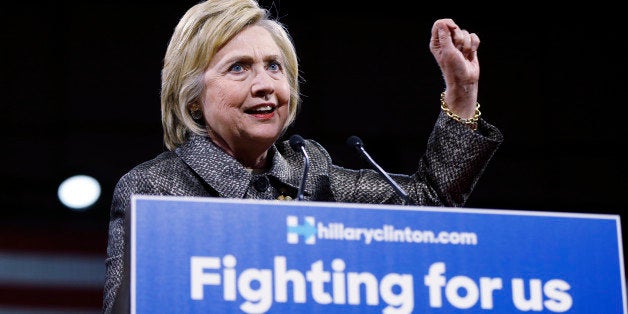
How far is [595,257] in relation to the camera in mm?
1511

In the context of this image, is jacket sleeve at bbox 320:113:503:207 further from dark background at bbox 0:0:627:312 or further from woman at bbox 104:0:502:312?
dark background at bbox 0:0:627:312

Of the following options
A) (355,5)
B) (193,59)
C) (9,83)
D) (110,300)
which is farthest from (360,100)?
(110,300)

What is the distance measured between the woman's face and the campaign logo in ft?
1.82

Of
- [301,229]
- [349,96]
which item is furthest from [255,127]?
[349,96]

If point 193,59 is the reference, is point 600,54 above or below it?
above

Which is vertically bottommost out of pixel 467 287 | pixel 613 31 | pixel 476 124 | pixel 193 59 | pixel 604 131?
pixel 467 287

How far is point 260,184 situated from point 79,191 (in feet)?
8.16

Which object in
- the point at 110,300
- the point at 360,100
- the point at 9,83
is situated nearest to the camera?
the point at 110,300

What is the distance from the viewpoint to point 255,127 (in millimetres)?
1970

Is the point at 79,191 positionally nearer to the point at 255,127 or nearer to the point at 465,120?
the point at 255,127

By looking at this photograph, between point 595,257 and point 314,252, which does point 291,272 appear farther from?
point 595,257

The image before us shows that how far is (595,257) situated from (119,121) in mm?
3041

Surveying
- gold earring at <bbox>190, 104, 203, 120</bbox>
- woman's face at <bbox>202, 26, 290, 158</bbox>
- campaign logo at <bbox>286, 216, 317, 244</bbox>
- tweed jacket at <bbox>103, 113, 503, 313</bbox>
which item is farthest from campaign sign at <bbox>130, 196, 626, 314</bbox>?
gold earring at <bbox>190, 104, 203, 120</bbox>

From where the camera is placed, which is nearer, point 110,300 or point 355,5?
point 110,300
